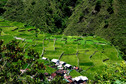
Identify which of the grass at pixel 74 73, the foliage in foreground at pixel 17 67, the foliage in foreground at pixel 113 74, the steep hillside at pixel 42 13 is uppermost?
the steep hillside at pixel 42 13

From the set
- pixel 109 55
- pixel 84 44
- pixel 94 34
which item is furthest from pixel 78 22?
pixel 109 55

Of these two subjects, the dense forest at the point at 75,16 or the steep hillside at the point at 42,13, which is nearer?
the dense forest at the point at 75,16

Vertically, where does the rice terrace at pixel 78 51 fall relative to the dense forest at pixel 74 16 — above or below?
below

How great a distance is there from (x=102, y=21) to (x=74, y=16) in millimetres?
3731

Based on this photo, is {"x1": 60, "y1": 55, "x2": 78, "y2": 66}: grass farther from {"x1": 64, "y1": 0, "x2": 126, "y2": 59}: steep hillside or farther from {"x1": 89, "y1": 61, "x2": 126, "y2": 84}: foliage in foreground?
{"x1": 64, "y1": 0, "x2": 126, "y2": 59}: steep hillside

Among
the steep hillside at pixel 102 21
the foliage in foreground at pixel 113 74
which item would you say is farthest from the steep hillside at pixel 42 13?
the foliage in foreground at pixel 113 74

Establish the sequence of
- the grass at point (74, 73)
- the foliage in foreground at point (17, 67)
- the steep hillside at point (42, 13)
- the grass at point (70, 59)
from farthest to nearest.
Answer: the steep hillside at point (42, 13) → the grass at point (70, 59) → the grass at point (74, 73) → the foliage in foreground at point (17, 67)

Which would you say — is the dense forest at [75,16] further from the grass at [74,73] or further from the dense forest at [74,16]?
the grass at [74,73]

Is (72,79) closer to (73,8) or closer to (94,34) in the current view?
Result: (94,34)

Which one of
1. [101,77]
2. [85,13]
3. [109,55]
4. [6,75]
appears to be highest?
[85,13]

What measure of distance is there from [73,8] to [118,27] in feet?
22.7

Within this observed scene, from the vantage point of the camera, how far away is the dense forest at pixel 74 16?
13.1 metres

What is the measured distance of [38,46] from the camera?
34.6 feet

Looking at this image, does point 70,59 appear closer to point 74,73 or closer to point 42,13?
point 74,73
